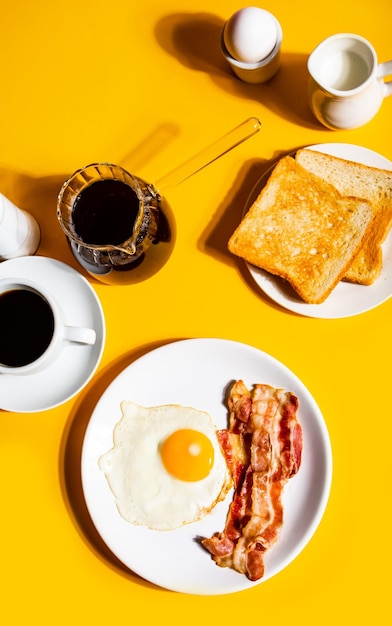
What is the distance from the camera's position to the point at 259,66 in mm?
2014

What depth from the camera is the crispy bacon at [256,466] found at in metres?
1.95

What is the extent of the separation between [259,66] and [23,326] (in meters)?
0.99

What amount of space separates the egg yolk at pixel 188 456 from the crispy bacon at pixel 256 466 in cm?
7

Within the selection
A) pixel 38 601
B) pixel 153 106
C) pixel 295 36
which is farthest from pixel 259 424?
pixel 295 36

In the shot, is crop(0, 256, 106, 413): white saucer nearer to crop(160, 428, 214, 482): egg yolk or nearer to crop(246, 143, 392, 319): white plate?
crop(160, 428, 214, 482): egg yolk

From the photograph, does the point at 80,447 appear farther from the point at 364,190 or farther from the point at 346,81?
the point at 346,81

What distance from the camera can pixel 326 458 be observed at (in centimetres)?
196

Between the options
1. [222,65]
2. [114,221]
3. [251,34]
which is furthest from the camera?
[222,65]

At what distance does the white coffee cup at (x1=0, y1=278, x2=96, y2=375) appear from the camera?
1848mm

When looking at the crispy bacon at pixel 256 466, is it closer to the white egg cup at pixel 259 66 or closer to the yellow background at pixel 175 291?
the yellow background at pixel 175 291

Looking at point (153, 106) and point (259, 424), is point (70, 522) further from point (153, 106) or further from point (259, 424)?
point (153, 106)

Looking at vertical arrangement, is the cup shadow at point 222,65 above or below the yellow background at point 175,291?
above

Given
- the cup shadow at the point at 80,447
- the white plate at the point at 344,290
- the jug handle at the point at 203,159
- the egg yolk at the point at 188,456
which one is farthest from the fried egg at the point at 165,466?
the jug handle at the point at 203,159

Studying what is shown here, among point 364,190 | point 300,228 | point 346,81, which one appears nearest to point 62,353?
point 300,228
